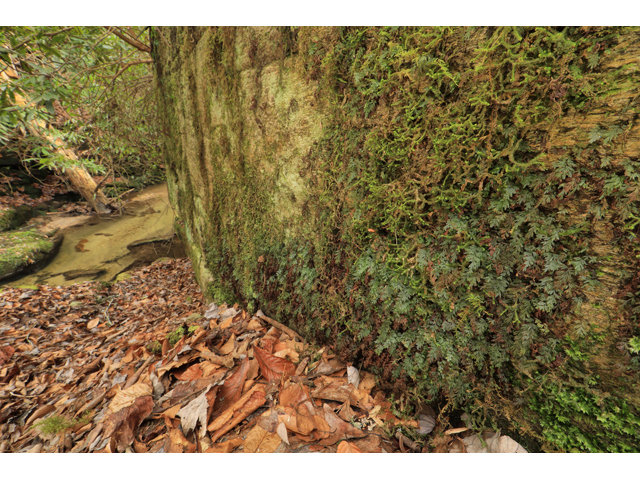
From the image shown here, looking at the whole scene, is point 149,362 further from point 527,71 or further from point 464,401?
point 527,71

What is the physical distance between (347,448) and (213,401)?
2.91ft

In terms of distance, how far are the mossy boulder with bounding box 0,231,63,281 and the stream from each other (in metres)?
0.25

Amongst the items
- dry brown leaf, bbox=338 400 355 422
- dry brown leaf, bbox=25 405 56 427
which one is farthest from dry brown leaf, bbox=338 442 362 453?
dry brown leaf, bbox=25 405 56 427

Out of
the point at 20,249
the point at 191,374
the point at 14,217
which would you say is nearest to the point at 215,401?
the point at 191,374

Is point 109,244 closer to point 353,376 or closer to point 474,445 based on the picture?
point 353,376

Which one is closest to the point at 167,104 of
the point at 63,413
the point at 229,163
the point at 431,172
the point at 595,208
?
the point at 229,163

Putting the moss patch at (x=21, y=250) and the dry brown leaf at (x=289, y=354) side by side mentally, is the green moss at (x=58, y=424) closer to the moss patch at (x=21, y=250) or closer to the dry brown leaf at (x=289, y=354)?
the dry brown leaf at (x=289, y=354)

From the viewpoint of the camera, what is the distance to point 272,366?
6.49 feet

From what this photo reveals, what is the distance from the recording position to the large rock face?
1016mm

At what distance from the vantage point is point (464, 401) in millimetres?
1416

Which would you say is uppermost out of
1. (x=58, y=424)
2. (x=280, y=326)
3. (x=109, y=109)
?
(x=109, y=109)

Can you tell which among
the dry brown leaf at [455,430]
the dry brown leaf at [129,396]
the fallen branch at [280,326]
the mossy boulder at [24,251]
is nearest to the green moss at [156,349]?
the dry brown leaf at [129,396]

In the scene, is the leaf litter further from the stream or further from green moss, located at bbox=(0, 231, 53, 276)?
green moss, located at bbox=(0, 231, 53, 276)

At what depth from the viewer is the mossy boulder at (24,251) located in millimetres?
8008
